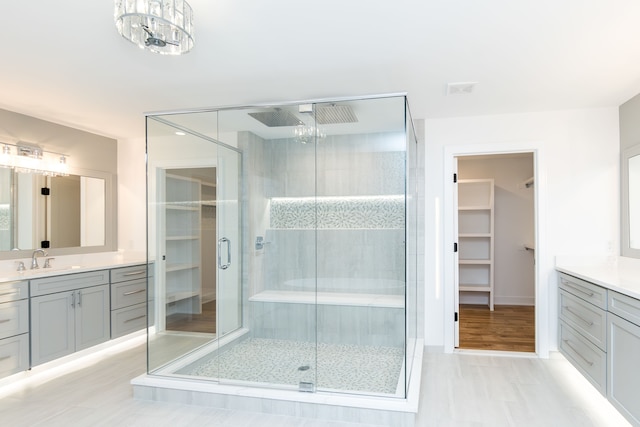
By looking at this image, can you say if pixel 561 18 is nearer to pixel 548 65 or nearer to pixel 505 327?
pixel 548 65

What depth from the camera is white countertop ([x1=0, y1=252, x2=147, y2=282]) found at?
3500 mm

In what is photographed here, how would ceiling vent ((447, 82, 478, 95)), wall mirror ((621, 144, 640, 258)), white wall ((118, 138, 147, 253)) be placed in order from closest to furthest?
ceiling vent ((447, 82, 478, 95)), wall mirror ((621, 144, 640, 258)), white wall ((118, 138, 147, 253))

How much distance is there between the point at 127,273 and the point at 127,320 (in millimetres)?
508

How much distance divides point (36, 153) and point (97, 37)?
226 centimetres

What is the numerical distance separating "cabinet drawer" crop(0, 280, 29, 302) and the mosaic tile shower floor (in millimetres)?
1555

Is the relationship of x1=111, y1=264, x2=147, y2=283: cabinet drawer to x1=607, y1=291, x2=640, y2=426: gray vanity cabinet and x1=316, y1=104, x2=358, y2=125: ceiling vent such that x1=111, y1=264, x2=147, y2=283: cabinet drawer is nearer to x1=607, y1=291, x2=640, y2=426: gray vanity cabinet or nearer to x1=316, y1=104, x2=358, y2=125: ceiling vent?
x1=316, y1=104, x2=358, y2=125: ceiling vent

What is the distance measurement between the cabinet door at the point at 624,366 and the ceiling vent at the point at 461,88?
1.88 meters

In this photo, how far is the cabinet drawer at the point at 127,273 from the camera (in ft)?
13.9

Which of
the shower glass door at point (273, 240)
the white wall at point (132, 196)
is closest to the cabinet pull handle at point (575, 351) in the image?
the shower glass door at point (273, 240)

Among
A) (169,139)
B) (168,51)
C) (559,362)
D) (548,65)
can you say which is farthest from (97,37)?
(559,362)

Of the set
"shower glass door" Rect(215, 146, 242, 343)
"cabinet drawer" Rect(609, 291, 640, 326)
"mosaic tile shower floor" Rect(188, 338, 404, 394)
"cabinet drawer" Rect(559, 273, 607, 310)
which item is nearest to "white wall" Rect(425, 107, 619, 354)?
"cabinet drawer" Rect(559, 273, 607, 310)

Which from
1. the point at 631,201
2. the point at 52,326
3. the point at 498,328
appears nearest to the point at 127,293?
the point at 52,326

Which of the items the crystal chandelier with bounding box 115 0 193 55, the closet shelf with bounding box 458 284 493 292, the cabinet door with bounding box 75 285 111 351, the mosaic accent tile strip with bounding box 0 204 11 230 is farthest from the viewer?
the closet shelf with bounding box 458 284 493 292

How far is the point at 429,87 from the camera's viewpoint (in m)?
3.22
